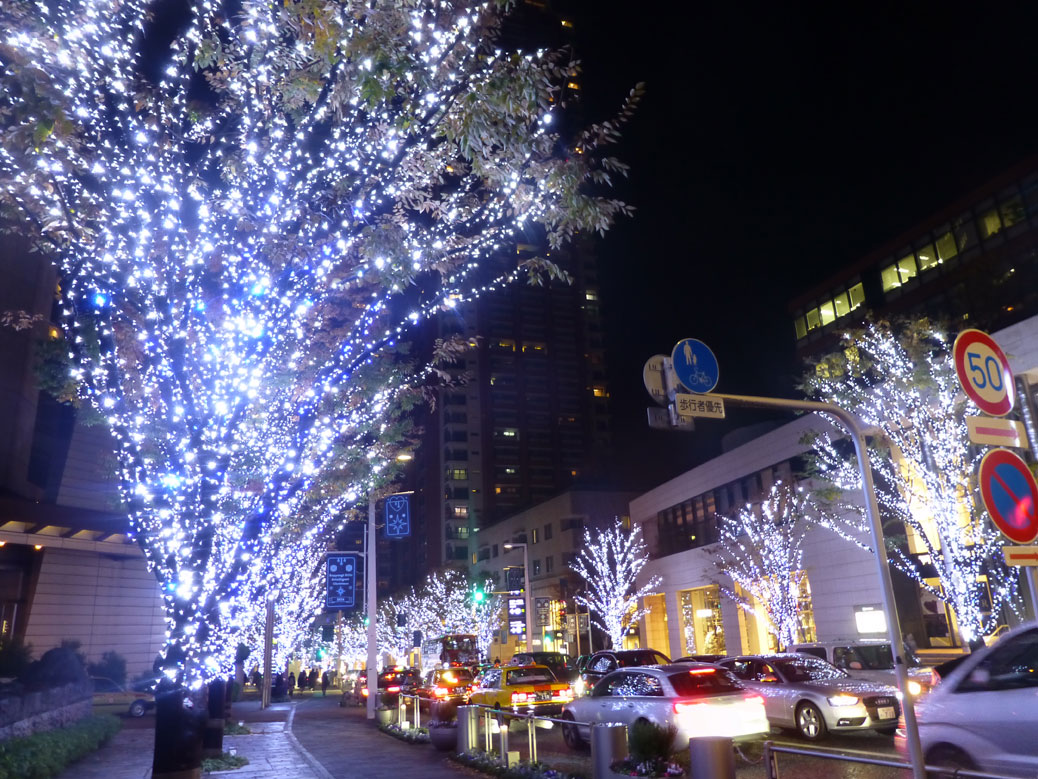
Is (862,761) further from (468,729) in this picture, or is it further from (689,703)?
(468,729)

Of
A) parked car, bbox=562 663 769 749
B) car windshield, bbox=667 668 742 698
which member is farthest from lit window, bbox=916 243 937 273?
car windshield, bbox=667 668 742 698

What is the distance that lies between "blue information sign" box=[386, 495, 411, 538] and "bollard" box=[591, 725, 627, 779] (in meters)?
17.0

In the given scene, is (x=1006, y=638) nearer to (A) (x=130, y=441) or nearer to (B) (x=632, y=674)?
(B) (x=632, y=674)

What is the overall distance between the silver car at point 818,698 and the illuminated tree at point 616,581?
31653 mm

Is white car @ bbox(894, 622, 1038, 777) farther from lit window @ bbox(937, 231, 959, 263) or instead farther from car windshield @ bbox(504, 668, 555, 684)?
lit window @ bbox(937, 231, 959, 263)

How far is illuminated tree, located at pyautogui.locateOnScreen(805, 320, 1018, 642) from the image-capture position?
69.5 feet

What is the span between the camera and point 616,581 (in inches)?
1925

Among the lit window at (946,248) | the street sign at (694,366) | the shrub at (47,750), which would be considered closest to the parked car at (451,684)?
the shrub at (47,750)

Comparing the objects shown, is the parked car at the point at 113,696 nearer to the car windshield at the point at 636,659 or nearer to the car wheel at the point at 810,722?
the car windshield at the point at 636,659

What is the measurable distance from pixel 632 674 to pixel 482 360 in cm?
9177

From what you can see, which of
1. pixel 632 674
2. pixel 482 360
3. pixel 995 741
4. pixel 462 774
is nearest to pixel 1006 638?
pixel 995 741

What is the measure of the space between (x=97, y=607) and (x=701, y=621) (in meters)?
31.3

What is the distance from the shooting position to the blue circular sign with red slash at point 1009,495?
5.16 m

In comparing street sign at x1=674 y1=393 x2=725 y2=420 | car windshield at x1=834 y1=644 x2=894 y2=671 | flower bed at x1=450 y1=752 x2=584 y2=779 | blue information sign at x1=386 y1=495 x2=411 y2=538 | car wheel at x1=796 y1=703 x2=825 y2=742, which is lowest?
flower bed at x1=450 y1=752 x2=584 y2=779
